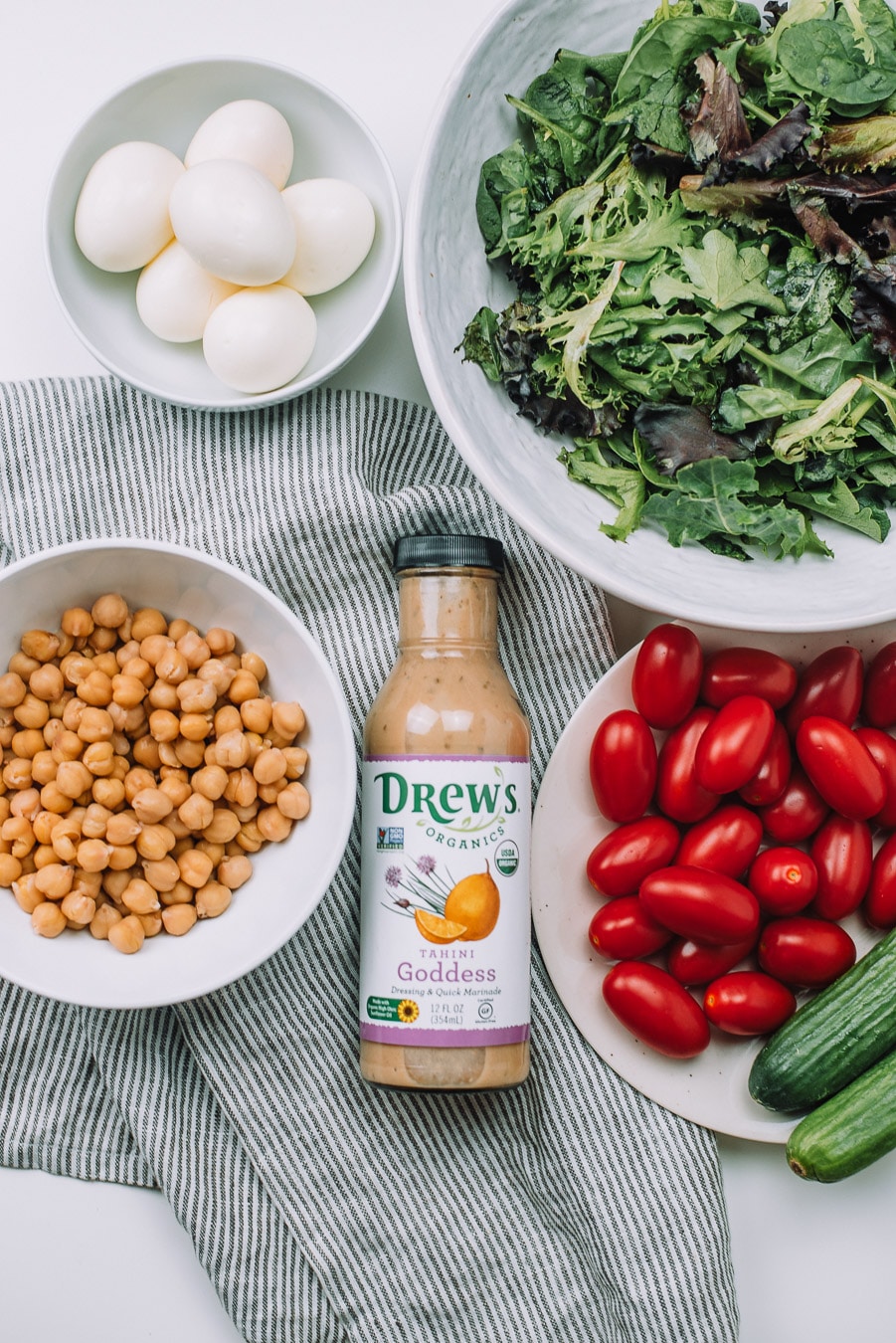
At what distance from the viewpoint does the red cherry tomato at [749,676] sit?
128cm

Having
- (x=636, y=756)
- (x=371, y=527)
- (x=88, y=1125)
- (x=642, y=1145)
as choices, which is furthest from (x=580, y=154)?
(x=88, y=1125)

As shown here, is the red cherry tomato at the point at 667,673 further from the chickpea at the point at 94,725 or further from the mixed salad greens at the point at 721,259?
the chickpea at the point at 94,725

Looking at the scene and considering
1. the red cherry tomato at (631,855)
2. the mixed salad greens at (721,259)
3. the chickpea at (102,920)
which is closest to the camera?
the mixed salad greens at (721,259)

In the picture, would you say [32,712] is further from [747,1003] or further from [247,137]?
[747,1003]

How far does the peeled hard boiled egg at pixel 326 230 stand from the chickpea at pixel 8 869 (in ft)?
2.37

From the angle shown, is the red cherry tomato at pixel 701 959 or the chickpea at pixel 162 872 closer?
the chickpea at pixel 162 872

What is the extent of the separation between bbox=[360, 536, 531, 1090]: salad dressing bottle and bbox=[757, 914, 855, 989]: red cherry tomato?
Answer: 0.30m

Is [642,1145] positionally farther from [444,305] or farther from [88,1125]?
[444,305]

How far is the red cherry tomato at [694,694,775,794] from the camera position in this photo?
1.21 metres

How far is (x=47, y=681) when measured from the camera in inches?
46.8

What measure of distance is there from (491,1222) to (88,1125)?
51cm

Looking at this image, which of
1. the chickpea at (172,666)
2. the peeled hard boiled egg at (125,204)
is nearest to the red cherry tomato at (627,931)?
the chickpea at (172,666)

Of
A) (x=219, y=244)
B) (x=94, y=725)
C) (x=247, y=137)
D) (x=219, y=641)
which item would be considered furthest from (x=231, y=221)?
(x=94, y=725)

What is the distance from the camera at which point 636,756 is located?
1250 mm
